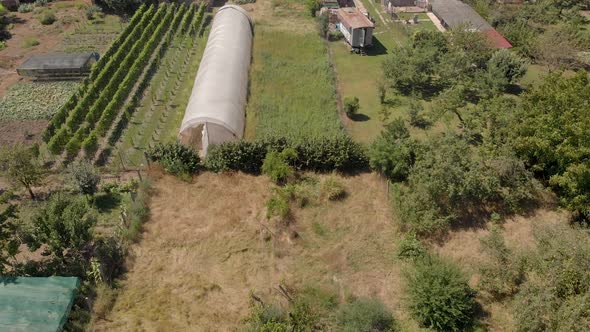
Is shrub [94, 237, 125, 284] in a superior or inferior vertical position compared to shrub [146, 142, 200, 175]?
inferior

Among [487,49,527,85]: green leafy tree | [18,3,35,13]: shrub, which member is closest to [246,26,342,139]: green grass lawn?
[487,49,527,85]: green leafy tree

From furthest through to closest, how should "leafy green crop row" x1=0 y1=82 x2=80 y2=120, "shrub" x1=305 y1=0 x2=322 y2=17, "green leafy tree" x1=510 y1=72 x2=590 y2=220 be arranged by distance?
"shrub" x1=305 y1=0 x2=322 y2=17 < "leafy green crop row" x1=0 y1=82 x2=80 y2=120 < "green leafy tree" x1=510 y1=72 x2=590 y2=220

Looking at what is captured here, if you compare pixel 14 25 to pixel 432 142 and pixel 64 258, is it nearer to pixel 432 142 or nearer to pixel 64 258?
pixel 64 258

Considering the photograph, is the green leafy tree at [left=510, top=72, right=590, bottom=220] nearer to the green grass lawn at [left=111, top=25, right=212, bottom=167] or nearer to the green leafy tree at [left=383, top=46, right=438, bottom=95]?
the green leafy tree at [left=383, top=46, right=438, bottom=95]

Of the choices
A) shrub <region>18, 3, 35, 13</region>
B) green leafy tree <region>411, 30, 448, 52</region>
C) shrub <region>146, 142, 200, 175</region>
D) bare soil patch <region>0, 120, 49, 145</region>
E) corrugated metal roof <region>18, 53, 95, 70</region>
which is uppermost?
green leafy tree <region>411, 30, 448, 52</region>

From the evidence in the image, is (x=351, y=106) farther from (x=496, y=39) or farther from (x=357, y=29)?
(x=496, y=39)

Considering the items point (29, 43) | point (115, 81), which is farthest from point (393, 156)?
point (29, 43)

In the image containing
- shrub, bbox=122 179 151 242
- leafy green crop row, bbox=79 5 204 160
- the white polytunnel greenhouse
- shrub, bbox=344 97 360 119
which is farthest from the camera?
shrub, bbox=344 97 360 119

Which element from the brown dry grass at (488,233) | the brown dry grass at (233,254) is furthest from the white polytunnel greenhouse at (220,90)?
the brown dry grass at (488,233)
